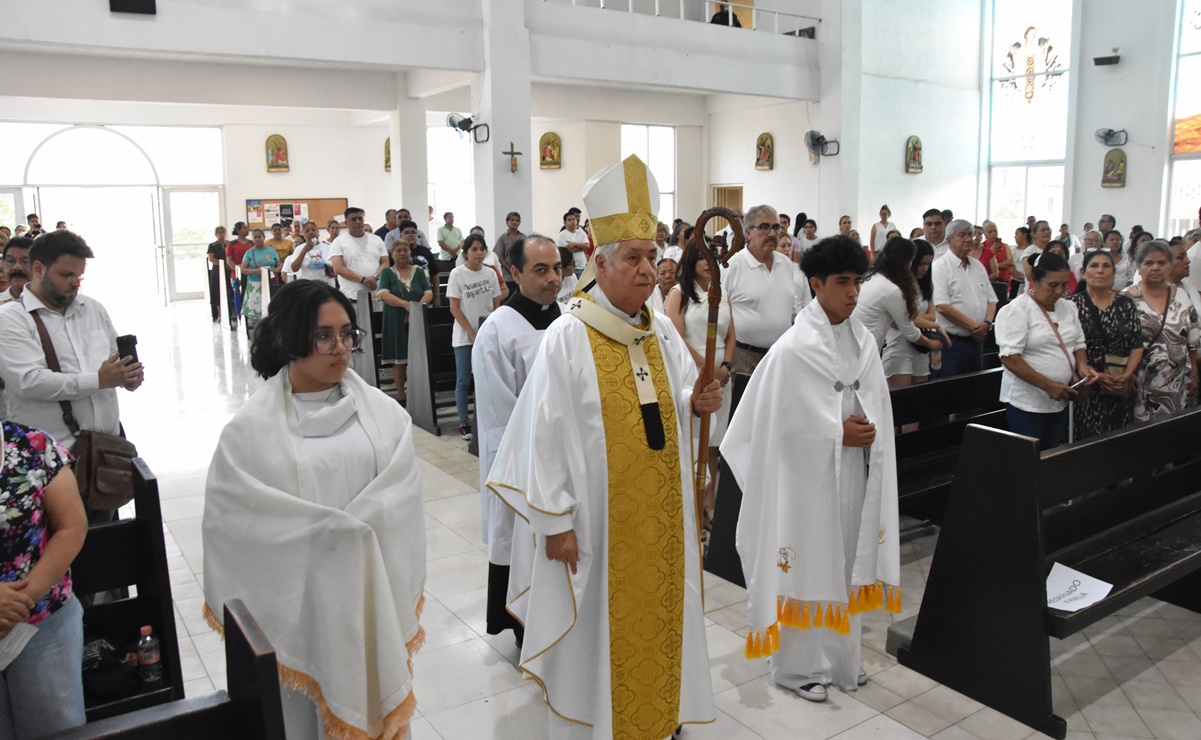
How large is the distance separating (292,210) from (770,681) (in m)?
16.7

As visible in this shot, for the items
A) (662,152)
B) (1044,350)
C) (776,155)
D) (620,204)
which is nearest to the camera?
(620,204)

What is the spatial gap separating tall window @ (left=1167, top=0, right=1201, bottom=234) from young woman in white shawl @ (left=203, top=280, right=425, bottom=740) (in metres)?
16.5

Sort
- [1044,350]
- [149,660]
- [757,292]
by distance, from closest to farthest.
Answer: [149,660]
[1044,350]
[757,292]

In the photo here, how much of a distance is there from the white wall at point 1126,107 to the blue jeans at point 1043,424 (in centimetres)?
1289

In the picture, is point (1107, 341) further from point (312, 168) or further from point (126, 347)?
point (312, 168)

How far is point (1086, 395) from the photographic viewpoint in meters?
4.70

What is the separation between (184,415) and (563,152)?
457 inches

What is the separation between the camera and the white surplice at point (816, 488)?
10.7ft

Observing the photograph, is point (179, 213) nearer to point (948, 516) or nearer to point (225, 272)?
point (225, 272)

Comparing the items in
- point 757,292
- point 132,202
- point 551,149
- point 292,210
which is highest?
point 551,149

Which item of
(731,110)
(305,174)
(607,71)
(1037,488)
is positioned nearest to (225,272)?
(305,174)

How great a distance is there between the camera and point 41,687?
2.13 metres

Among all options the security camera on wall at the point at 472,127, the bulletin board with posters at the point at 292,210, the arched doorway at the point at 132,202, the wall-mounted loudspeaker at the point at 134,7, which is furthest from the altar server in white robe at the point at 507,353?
the arched doorway at the point at 132,202

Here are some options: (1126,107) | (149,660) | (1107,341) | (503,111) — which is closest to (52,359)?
(149,660)
